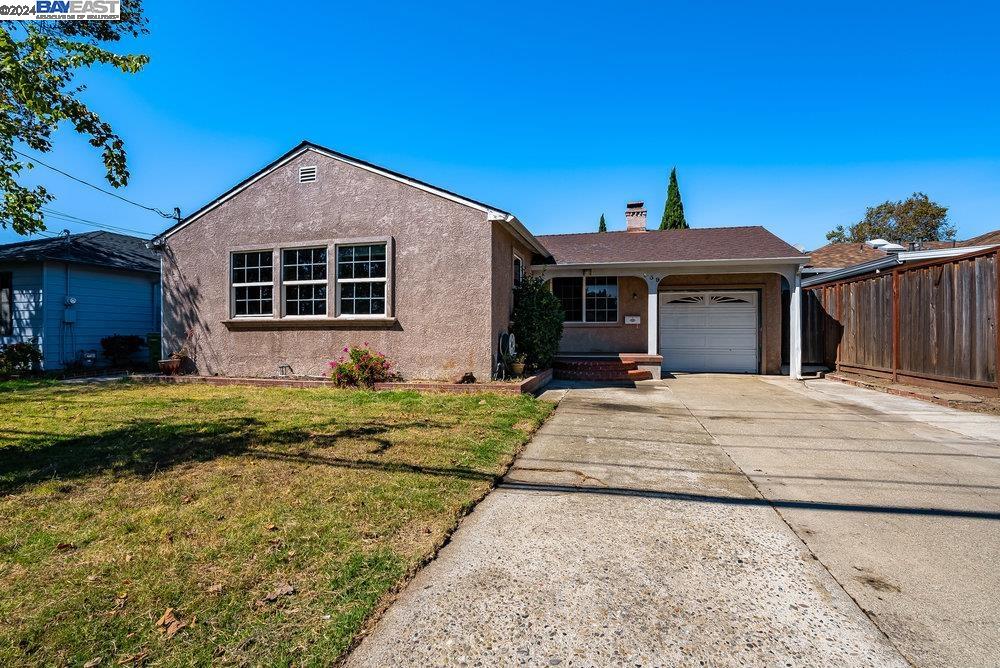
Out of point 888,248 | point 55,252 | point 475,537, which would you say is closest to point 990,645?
point 475,537

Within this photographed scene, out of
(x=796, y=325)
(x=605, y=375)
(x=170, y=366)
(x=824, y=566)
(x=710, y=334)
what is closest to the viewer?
(x=824, y=566)

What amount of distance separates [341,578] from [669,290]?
12.9 meters

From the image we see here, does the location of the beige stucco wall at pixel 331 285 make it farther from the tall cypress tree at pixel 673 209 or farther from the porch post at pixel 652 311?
the tall cypress tree at pixel 673 209

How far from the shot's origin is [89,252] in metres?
14.3

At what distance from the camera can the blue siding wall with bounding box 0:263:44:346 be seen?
12.9 meters

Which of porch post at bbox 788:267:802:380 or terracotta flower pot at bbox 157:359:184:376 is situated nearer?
terracotta flower pot at bbox 157:359:184:376

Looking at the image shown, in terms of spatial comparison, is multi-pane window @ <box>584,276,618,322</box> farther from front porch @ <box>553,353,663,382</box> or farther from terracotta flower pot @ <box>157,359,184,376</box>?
terracotta flower pot @ <box>157,359,184,376</box>

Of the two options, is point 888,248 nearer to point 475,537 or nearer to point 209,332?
point 475,537

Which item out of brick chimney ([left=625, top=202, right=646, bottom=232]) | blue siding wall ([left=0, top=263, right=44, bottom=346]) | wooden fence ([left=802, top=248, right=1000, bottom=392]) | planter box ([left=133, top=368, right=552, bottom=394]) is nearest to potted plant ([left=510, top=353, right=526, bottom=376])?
planter box ([left=133, top=368, right=552, bottom=394])

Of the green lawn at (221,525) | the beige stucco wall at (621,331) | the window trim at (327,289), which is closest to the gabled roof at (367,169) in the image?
the window trim at (327,289)

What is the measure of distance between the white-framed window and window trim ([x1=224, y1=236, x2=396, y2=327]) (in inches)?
123

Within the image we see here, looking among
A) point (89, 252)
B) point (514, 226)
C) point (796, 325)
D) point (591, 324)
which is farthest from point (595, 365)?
point (89, 252)

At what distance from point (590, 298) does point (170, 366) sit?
10.8 metres

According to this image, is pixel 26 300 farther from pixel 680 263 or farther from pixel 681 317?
pixel 681 317
